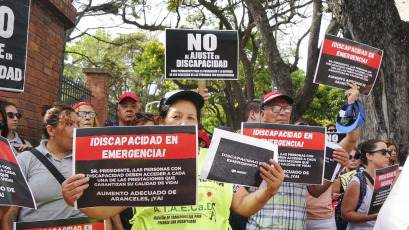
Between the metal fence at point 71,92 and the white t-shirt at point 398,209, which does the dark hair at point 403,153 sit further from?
the metal fence at point 71,92

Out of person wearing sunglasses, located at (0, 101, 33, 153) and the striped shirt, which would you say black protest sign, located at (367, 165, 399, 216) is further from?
person wearing sunglasses, located at (0, 101, 33, 153)

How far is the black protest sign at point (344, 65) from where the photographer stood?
182 inches

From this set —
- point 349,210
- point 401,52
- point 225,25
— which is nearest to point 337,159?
point 349,210

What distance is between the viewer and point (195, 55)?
207 inches

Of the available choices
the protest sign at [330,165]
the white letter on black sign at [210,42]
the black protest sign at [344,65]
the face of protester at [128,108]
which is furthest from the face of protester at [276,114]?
the face of protester at [128,108]

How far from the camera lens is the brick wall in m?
5.22

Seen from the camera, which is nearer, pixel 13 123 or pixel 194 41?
pixel 13 123

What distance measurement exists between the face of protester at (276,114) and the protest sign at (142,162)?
1527 millimetres

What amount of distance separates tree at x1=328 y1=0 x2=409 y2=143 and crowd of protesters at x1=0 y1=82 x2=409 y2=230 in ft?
5.54

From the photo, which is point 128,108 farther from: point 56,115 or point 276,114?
point 276,114

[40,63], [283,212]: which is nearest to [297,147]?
[283,212]

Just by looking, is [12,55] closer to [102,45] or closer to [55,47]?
[55,47]

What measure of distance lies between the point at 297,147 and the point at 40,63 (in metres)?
3.36

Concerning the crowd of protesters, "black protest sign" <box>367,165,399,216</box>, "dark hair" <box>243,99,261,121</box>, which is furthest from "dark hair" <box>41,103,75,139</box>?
"black protest sign" <box>367,165,399,216</box>
